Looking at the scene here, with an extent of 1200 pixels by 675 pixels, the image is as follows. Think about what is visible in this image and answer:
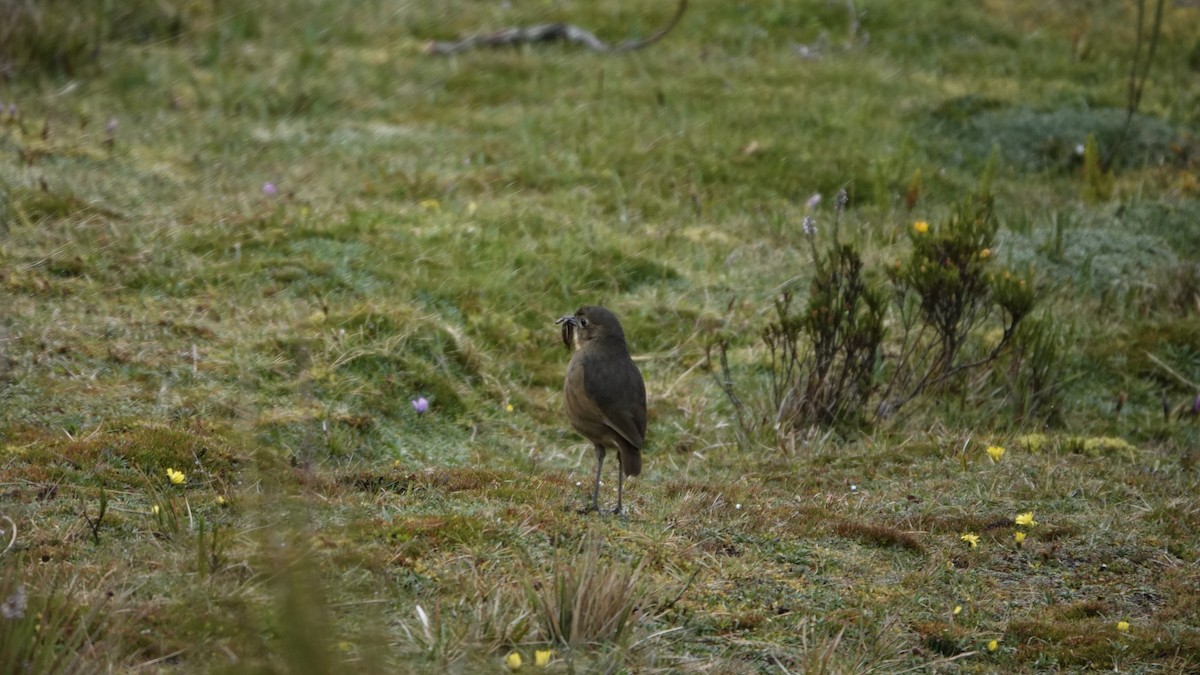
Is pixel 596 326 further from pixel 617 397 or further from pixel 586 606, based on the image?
pixel 586 606

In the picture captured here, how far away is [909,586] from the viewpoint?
180 inches

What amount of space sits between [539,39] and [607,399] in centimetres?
799

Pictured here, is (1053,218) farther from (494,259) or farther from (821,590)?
(821,590)

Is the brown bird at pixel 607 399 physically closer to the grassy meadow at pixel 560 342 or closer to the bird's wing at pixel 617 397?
the bird's wing at pixel 617 397

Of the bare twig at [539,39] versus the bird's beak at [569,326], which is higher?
the bird's beak at [569,326]

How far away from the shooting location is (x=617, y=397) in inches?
195

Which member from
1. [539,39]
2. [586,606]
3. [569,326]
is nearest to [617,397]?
[569,326]

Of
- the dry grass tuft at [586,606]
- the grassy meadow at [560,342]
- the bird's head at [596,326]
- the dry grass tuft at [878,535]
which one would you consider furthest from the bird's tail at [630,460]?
the dry grass tuft at [586,606]

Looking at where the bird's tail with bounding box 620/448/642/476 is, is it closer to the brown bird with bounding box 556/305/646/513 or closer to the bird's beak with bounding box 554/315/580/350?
the brown bird with bounding box 556/305/646/513

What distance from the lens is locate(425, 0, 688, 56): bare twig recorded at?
39.7 ft

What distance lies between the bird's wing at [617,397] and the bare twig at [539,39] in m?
7.39

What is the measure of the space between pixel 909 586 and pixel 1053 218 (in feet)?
16.5

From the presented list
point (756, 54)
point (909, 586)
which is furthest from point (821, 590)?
point (756, 54)

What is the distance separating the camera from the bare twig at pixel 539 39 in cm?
1209
